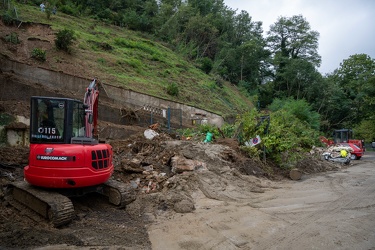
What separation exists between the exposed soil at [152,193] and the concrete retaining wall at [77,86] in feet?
11.0

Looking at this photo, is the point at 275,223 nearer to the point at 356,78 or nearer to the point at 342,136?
the point at 342,136

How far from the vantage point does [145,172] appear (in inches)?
360

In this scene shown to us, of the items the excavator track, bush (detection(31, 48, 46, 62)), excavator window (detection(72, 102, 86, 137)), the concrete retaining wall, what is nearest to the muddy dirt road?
the excavator track

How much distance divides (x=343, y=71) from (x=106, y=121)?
2020 inches

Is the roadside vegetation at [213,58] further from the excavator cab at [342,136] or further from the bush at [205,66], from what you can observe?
the excavator cab at [342,136]

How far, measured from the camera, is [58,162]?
596 centimetres

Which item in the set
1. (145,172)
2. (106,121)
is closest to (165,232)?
(145,172)

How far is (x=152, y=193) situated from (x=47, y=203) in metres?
2.98

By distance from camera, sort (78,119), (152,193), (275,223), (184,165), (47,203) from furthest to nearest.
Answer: (184,165) → (152,193) → (78,119) → (275,223) → (47,203)

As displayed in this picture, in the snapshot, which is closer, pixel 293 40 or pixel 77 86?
pixel 77 86

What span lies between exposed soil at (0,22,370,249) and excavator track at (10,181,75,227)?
Answer: 0.59 feet

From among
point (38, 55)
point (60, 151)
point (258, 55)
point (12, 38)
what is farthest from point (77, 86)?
point (258, 55)

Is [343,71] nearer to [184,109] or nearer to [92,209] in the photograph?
[184,109]

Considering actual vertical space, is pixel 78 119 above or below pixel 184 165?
above
